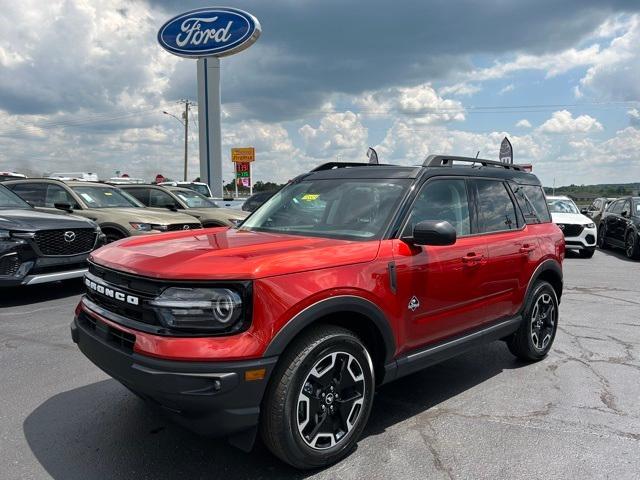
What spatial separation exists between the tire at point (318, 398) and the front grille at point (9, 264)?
17.8 ft

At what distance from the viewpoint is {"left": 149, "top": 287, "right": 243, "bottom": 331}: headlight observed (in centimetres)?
258

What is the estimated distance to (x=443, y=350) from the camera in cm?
367

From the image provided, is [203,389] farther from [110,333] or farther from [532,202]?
[532,202]

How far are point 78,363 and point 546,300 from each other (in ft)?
14.7

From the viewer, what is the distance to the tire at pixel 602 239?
16.2 m

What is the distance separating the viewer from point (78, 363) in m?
4.68

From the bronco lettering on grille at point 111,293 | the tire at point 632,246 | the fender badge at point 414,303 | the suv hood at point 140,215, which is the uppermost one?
the suv hood at point 140,215

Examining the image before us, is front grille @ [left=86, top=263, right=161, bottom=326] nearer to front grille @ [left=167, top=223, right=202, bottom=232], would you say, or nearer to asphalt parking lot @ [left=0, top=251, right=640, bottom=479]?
asphalt parking lot @ [left=0, top=251, right=640, bottom=479]

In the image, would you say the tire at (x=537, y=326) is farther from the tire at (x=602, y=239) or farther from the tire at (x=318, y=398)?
the tire at (x=602, y=239)

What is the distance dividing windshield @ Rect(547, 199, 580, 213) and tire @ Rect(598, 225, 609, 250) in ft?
6.47

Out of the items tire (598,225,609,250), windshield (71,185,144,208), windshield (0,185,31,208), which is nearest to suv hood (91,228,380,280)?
windshield (0,185,31,208)

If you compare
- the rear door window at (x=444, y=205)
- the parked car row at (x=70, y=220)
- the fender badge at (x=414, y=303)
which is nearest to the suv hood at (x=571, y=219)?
the parked car row at (x=70, y=220)

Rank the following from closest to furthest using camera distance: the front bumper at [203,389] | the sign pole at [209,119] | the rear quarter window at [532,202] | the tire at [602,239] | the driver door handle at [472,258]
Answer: the front bumper at [203,389]
the driver door handle at [472,258]
the rear quarter window at [532,202]
the tire at [602,239]
the sign pole at [209,119]

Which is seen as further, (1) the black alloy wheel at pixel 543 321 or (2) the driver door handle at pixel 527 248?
(1) the black alloy wheel at pixel 543 321
